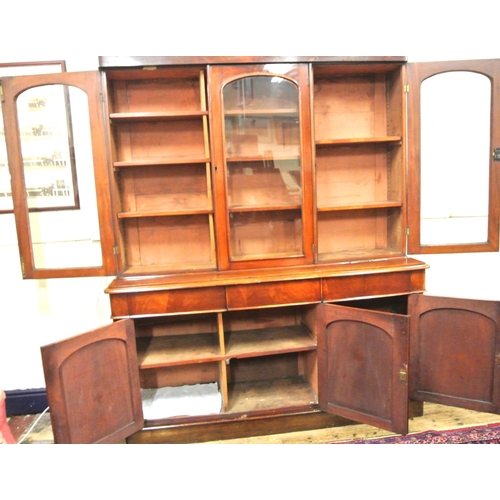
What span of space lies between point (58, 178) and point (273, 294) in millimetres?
1305

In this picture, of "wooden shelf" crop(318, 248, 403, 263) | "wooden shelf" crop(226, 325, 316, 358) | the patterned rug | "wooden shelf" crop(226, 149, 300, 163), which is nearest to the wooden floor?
the patterned rug

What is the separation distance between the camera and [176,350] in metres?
2.10

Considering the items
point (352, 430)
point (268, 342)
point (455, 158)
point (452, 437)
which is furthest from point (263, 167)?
point (452, 437)

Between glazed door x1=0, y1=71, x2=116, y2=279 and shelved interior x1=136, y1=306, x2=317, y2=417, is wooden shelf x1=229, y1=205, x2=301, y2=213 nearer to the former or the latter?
shelved interior x1=136, y1=306, x2=317, y2=417

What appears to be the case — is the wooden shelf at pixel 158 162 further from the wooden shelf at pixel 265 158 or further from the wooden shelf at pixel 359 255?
the wooden shelf at pixel 359 255

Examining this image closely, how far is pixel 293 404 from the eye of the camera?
6.75 feet

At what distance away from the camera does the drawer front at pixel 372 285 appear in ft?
6.41

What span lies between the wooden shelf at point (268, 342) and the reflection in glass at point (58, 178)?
2.74ft

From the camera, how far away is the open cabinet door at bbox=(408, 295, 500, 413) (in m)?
1.82

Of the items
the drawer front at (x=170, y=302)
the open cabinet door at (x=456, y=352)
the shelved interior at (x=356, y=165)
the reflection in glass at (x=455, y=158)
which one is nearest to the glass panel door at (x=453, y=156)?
the reflection in glass at (x=455, y=158)
